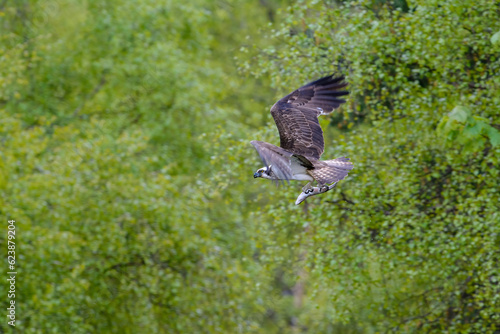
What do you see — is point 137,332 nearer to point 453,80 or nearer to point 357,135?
point 357,135

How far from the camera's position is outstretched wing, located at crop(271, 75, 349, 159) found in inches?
370

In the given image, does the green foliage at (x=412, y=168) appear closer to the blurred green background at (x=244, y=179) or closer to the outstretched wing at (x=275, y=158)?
the blurred green background at (x=244, y=179)

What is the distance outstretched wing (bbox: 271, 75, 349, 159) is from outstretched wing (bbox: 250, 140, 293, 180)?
109cm

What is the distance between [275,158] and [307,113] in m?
1.98

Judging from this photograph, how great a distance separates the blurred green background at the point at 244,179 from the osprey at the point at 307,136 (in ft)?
5.78

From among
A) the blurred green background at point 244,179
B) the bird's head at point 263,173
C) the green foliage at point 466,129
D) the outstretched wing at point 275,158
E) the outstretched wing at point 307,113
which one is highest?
the outstretched wing at point 275,158

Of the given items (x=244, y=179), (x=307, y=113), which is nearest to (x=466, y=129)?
(x=307, y=113)

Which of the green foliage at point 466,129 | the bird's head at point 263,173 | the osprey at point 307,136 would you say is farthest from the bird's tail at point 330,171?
the green foliage at point 466,129

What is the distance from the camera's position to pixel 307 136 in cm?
948

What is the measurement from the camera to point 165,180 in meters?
17.5

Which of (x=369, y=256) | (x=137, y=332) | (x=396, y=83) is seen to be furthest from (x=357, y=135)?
(x=137, y=332)

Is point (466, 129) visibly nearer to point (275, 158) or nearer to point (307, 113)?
point (307, 113)

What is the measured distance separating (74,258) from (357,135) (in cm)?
632

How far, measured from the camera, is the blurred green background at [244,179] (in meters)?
12.9
